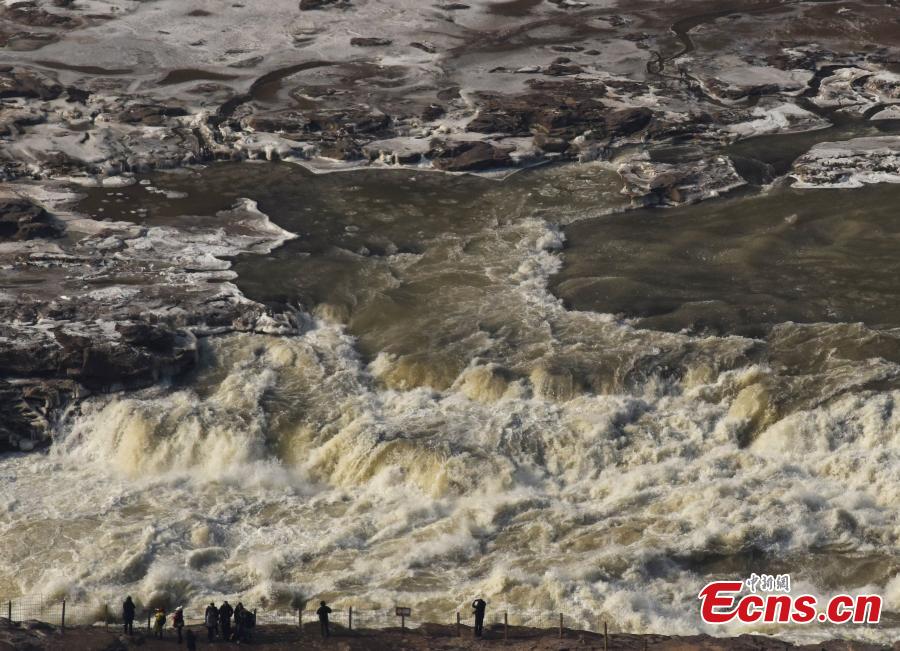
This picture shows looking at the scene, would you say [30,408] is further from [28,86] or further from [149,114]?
[28,86]

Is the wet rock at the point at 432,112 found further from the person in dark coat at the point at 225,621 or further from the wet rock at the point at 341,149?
the person in dark coat at the point at 225,621

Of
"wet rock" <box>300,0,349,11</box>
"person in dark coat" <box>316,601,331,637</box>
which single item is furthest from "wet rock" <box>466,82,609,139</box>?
"person in dark coat" <box>316,601,331,637</box>

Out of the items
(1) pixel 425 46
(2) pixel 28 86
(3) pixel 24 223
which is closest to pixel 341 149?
(3) pixel 24 223

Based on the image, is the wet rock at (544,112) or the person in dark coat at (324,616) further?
the wet rock at (544,112)

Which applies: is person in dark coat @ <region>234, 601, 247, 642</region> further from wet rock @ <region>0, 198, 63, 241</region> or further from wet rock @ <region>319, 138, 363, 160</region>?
wet rock @ <region>319, 138, 363, 160</region>

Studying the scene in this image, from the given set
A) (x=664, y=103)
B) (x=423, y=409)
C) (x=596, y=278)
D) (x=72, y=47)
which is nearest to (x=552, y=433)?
Result: (x=423, y=409)

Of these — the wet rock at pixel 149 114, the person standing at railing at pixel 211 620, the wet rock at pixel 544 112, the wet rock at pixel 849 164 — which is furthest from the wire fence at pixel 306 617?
the wet rock at pixel 149 114

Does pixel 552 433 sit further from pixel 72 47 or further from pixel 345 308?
pixel 72 47
